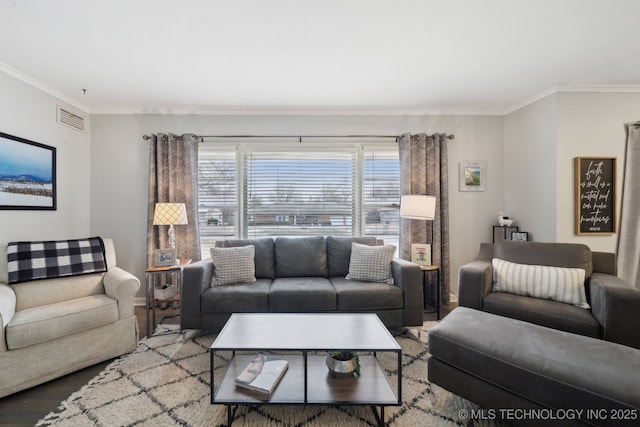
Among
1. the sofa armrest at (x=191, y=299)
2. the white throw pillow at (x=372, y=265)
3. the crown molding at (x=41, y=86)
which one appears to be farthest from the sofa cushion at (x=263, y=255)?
the crown molding at (x=41, y=86)

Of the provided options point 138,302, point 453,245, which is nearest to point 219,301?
point 138,302

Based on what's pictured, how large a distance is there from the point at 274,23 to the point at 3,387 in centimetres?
300

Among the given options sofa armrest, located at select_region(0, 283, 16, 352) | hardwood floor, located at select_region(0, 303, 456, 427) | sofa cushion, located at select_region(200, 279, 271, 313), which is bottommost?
hardwood floor, located at select_region(0, 303, 456, 427)

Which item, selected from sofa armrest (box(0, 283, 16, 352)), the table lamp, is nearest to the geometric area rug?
sofa armrest (box(0, 283, 16, 352))

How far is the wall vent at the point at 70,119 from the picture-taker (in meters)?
3.08

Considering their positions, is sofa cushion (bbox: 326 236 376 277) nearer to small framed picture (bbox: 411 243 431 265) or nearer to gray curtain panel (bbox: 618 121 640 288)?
small framed picture (bbox: 411 243 431 265)

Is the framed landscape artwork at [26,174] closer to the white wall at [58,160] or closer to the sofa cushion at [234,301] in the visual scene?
the white wall at [58,160]

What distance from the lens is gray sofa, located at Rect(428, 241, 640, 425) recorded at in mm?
1217

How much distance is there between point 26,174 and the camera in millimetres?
2711

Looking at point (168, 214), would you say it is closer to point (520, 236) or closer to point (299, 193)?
point (299, 193)

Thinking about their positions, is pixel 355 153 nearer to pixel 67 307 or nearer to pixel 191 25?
pixel 191 25

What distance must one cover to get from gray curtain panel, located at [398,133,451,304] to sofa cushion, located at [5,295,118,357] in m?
3.10

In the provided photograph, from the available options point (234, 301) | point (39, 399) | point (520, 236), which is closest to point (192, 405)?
Result: point (234, 301)

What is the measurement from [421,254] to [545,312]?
1.24 metres
